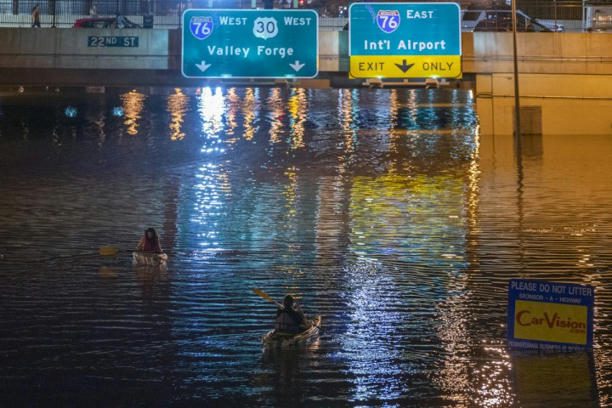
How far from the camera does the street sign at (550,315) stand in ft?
30.4

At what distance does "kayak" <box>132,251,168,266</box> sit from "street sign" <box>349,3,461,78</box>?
15159 mm

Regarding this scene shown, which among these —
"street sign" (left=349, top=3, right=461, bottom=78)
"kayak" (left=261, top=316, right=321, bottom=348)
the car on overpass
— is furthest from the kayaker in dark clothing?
the car on overpass

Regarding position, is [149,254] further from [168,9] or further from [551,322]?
[168,9]

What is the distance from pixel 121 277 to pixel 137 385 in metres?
5.31

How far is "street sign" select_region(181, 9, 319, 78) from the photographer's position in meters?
28.8

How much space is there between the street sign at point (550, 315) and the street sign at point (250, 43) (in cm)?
1995

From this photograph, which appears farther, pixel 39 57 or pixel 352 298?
pixel 39 57

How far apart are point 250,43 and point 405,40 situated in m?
4.56

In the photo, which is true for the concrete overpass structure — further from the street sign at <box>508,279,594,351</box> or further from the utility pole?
the street sign at <box>508,279,594,351</box>

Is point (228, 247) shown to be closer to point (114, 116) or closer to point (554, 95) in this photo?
point (554, 95)

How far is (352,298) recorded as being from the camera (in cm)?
1230

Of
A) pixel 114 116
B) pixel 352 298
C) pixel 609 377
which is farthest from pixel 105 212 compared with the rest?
pixel 114 116

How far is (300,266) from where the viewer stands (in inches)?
573

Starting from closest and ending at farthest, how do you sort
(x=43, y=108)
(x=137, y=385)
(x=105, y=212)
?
1. (x=137, y=385)
2. (x=105, y=212)
3. (x=43, y=108)
